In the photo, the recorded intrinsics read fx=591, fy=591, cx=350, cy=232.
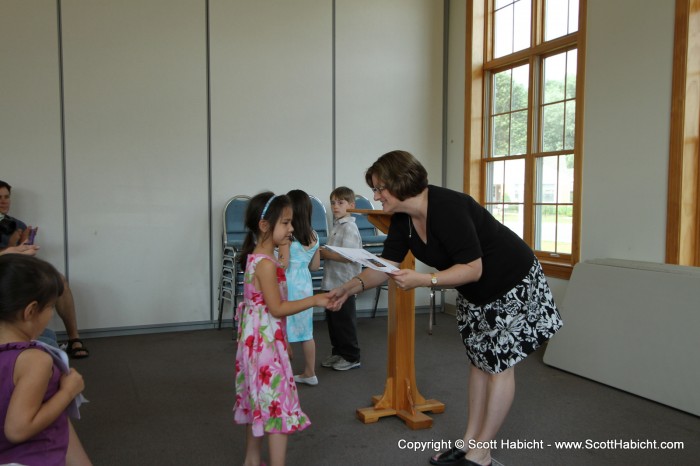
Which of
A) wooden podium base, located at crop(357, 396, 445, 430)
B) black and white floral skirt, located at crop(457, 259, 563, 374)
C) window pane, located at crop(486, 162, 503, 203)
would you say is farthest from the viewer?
window pane, located at crop(486, 162, 503, 203)

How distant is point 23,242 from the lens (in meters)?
4.34

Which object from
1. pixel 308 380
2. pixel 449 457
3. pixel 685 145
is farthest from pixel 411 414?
pixel 685 145

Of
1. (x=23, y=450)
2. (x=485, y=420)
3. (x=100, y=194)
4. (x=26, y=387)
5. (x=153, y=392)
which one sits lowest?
(x=153, y=392)

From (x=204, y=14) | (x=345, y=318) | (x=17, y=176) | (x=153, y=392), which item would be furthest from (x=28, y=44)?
(x=345, y=318)

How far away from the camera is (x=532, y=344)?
238 cm

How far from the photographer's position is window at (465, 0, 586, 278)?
493cm

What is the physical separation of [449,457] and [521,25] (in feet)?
14.1

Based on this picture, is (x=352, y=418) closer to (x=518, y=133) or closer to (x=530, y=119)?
(x=530, y=119)

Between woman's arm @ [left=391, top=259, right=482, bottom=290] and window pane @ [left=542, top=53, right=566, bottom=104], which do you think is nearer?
woman's arm @ [left=391, top=259, right=482, bottom=290]

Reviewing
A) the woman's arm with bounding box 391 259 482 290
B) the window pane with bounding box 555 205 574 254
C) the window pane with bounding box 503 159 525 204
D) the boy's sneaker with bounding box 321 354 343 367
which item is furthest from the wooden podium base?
the window pane with bounding box 503 159 525 204

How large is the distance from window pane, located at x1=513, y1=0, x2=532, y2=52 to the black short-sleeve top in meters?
3.66

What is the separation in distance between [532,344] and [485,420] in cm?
37

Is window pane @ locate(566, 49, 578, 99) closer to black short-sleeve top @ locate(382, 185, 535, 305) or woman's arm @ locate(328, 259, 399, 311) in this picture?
black short-sleeve top @ locate(382, 185, 535, 305)

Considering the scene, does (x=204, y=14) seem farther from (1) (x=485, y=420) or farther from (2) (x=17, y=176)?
(1) (x=485, y=420)
